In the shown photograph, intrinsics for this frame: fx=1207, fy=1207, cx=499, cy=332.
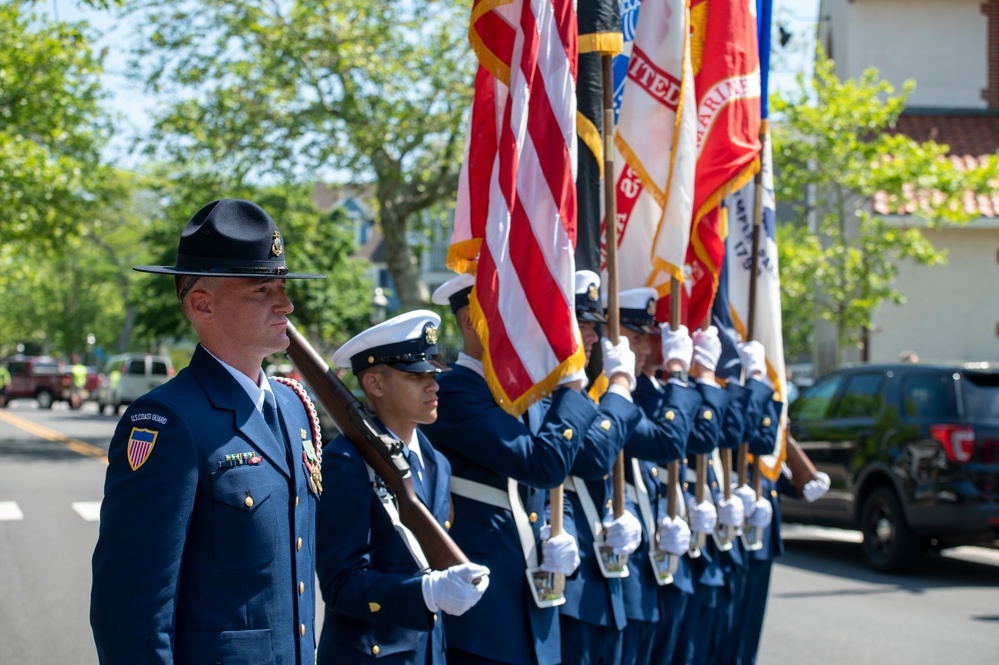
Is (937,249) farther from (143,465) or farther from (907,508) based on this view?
(143,465)

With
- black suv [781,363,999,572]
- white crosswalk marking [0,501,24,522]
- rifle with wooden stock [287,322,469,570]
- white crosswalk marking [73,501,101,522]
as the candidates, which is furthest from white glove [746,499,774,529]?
white crosswalk marking [0,501,24,522]

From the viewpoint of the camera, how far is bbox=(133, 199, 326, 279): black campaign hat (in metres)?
2.67

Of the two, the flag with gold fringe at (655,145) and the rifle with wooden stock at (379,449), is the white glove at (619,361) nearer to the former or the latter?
the flag with gold fringe at (655,145)

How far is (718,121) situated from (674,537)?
6.85 ft

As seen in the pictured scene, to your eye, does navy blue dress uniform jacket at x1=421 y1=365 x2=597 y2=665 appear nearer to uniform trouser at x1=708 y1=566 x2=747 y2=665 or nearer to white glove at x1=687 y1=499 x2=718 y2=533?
white glove at x1=687 y1=499 x2=718 y2=533

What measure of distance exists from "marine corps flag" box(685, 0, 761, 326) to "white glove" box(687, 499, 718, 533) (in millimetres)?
898

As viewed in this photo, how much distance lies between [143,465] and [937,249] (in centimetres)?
1873

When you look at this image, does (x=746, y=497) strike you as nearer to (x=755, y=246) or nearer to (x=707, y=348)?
(x=707, y=348)

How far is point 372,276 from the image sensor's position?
6122cm

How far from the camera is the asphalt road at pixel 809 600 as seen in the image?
7352 millimetres

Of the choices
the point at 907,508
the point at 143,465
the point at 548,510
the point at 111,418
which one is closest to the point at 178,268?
the point at 143,465

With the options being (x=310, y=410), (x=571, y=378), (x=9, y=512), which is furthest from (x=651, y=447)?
(x=9, y=512)

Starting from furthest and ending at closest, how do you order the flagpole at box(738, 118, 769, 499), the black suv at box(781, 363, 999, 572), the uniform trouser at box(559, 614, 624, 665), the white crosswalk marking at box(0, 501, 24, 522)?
1. the white crosswalk marking at box(0, 501, 24, 522)
2. the black suv at box(781, 363, 999, 572)
3. the flagpole at box(738, 118, 769, 499)
4. the uniform trouser at box(559, 614, 624, 665)

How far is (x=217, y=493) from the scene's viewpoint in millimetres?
2570
